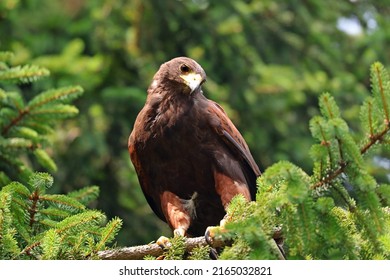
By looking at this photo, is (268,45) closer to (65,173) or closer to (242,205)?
(65,173)

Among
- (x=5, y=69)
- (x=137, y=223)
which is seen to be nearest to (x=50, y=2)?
(x=137, y=223)

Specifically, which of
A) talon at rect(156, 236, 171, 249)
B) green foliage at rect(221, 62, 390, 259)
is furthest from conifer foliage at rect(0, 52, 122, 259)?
green foliage at rect(221, 62, 390, 259)

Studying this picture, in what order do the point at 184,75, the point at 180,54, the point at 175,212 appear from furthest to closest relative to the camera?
the point at 180,54 < the point at 184,75 < the point at 175,212

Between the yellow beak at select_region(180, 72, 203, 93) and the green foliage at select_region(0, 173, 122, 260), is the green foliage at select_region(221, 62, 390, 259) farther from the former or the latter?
the yellow beak at select_region(180, 72, 203, 93)

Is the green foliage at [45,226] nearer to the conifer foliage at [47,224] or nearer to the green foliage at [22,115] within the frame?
the conifer foliage at [47,224]

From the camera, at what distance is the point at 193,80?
5.16m

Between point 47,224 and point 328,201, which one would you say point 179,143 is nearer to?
point 47,224

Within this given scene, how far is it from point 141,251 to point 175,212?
117 cm

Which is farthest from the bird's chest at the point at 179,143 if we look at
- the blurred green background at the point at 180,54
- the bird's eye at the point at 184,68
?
the blurred green background at the point at 180,54

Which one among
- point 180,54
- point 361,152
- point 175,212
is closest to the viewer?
point 361,152

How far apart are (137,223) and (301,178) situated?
657 cm

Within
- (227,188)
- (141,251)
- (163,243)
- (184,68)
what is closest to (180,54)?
(184,68)

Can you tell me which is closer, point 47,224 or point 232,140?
point 47,224

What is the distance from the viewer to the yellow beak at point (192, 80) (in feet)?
16.8
